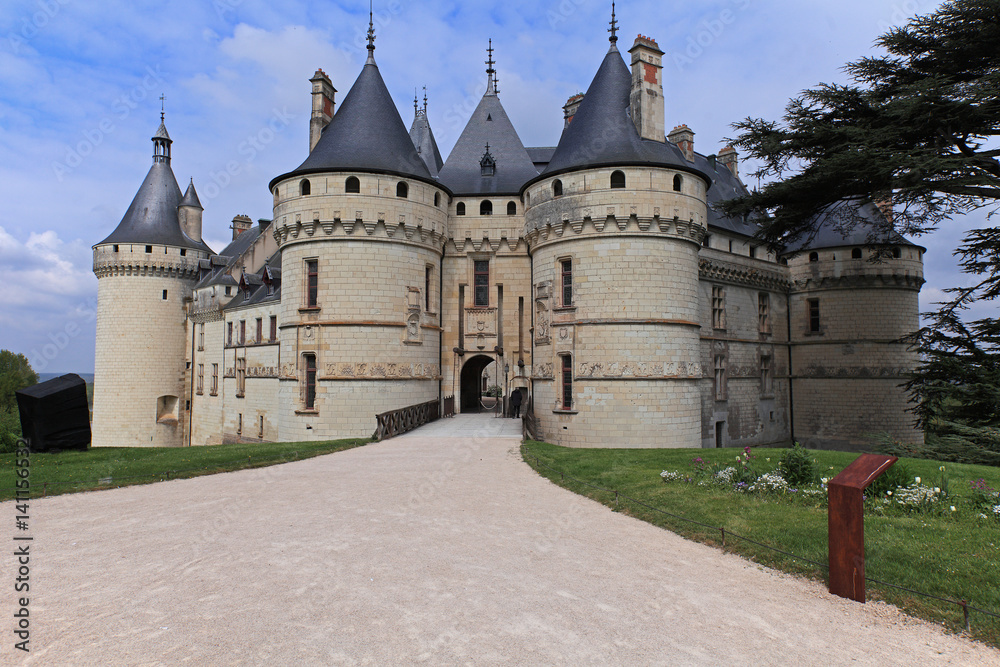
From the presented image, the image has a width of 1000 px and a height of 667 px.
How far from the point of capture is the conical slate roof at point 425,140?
31.6 metres

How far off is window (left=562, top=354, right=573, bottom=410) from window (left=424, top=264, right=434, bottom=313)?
577 cm

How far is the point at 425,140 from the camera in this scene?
32281mm

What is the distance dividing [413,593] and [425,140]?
97.8 ft

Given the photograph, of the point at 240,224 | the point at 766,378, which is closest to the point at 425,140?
the point at 240,224

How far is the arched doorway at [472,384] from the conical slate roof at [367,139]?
26.7ft

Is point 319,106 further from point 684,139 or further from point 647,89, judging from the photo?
point 684,139

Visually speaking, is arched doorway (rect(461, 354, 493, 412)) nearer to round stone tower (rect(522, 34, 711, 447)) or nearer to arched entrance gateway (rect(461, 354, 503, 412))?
arched entrance gateway (rect(461, 354, 503, 412))

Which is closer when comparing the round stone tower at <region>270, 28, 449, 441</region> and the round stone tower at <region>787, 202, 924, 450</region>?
the round stone tower at <region>270, 28, 449, 441</region>

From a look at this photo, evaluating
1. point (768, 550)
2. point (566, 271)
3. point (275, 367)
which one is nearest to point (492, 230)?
point (566, 271)

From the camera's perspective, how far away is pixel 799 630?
5.14m

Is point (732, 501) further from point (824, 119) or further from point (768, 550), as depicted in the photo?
point (824, 119)

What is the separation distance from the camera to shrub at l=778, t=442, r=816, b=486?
31.8 feet

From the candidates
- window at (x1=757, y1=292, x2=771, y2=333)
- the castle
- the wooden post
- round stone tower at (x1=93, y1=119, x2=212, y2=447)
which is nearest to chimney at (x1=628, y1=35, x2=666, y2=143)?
the castle

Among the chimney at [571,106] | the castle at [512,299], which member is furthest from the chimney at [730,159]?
the chimney at [571,106]
